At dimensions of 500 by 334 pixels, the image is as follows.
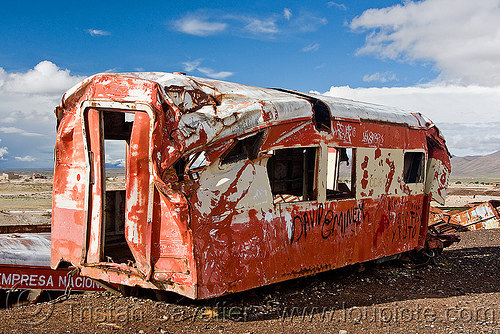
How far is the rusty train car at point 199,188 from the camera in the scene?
5.41 m

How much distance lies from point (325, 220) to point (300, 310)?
1.42m

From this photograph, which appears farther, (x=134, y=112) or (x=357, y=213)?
(x=357, y=213)

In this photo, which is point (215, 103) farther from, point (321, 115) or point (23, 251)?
point (23, 251)

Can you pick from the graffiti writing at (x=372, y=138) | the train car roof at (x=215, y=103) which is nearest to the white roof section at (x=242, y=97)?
the train car roof at (x=215, y=103)

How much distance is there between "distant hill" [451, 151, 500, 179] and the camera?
511ft

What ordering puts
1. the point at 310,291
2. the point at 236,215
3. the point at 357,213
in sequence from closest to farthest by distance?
the point at 236,215 → the point at 310,291 → the point at 357,213

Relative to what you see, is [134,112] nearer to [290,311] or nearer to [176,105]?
[176,105]

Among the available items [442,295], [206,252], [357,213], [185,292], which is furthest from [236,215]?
[442,295]

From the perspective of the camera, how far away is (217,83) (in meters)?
6.44

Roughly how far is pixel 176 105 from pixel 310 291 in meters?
3.61

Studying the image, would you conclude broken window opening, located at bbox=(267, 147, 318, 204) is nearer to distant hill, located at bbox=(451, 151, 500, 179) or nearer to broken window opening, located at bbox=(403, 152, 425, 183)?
broken window opening, located at bbox=(403, 152, 425, 183)

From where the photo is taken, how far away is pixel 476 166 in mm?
172375

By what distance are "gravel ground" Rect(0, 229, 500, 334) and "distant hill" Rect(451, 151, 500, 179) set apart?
6141 inches

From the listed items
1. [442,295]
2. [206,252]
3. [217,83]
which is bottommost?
[442,295]
